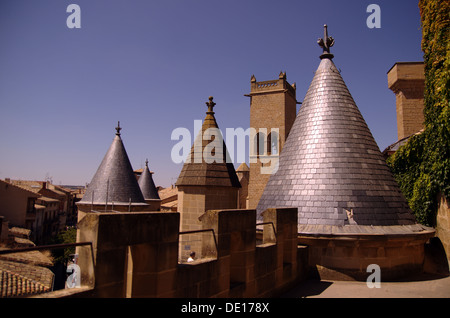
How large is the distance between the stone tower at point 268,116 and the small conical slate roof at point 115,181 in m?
19.8

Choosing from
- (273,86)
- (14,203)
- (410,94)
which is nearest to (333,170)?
(410,94)

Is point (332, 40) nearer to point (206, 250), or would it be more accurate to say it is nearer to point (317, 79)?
point (317, 79)

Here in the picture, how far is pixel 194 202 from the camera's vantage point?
9133 mm

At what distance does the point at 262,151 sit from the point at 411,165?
83.1 feet

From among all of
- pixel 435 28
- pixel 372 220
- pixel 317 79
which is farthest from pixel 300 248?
pixel 435 28

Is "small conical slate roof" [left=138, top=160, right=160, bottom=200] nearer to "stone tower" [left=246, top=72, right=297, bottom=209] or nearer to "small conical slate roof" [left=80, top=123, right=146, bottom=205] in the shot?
"small conical slate roof" [left=80, top=123, right=146, bottom=205]

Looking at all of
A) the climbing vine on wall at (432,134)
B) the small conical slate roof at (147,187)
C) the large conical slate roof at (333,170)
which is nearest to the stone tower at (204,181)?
the large conical slate roof at (333,170)

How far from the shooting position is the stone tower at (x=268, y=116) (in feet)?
112

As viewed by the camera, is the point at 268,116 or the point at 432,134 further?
the point at 268,116

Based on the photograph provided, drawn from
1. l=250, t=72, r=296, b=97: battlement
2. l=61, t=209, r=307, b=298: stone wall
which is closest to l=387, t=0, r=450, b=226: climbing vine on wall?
l=61, t=209, r=307, b=298: stone wall

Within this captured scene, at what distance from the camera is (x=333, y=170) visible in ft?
23.9

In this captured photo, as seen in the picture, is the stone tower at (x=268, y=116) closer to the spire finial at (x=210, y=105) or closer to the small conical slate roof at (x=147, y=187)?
the small conical slate roof at (x=147, y=187)

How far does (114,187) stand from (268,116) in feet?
78.0

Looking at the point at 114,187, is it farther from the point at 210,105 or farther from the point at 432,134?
the point at 432,134
